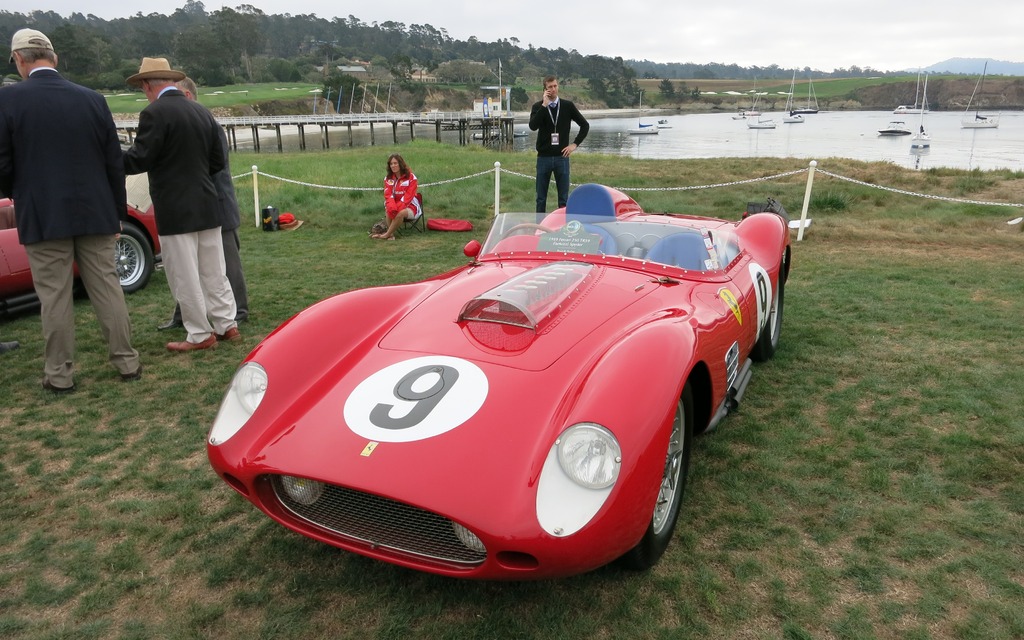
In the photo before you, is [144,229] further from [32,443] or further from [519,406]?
[519,406]

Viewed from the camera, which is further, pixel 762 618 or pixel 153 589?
pixel 153 589

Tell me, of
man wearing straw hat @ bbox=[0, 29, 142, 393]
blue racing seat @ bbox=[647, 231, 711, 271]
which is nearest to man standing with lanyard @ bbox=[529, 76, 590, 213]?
blue racing seat @ bbox=[647, 231, 711, 271]

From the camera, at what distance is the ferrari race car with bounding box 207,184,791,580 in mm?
2057

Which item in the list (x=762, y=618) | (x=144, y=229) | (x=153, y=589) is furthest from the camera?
(x=144, y=229)

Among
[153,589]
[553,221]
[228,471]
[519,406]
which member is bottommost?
[153,589]

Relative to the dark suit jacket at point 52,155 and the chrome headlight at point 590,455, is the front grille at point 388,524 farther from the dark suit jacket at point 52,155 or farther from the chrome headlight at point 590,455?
the dark suit jacket at point 52,155

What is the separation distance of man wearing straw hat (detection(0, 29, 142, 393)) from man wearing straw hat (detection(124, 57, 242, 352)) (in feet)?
1.04

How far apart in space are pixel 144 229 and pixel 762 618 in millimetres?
6950

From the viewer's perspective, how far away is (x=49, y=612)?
2307 mm

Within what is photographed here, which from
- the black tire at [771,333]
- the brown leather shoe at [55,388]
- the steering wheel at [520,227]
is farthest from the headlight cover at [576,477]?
the brown leather shoe at [55,388]

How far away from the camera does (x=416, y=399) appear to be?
244cm

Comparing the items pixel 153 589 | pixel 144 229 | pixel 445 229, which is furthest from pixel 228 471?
pixel 445 229

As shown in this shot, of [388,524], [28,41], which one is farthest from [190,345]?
[388,524]

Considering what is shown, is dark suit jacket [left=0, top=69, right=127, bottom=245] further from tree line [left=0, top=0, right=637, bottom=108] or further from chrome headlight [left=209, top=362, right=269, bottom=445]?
tree line [left=0, top=0, right=637, bottom=108]
